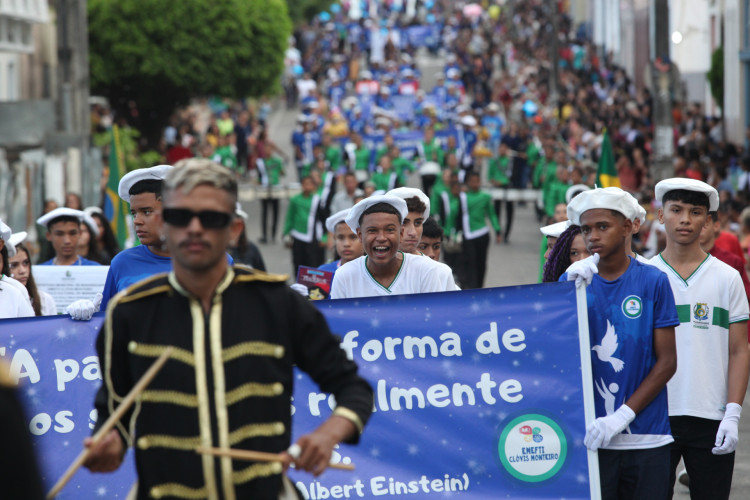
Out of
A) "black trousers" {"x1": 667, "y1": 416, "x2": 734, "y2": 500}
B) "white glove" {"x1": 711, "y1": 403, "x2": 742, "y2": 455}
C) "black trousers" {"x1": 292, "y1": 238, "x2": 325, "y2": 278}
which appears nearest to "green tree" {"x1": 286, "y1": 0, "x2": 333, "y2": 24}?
"black trousers" {"x1": 292, "y1": 238, "x2": 325, "y2": 278}

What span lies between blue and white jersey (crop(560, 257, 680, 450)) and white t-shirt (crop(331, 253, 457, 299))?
1.33 m

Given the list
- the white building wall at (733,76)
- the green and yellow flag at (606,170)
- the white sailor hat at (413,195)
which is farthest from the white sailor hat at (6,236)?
the white building wall at (733,76)

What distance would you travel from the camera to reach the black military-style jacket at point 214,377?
12.2 feet

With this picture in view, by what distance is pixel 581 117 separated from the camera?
119ft

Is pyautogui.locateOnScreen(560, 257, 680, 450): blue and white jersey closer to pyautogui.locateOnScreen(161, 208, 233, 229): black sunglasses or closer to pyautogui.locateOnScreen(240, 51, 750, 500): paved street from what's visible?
pyautogui.locateOnScreen(161, 208, 233, 229): black sunglasses

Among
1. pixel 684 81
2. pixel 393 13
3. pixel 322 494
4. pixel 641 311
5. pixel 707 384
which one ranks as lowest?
Answer: pixel 322 494

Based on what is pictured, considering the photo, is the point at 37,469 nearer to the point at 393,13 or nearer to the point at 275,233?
the point at 275,233

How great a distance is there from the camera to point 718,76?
2986 centimetres

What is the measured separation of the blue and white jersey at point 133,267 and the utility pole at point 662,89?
Answer: 14296 mm

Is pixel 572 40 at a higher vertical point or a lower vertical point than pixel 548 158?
higher

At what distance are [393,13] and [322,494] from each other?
65.8 meters

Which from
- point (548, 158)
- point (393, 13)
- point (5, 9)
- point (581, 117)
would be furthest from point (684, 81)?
point (393, 13)

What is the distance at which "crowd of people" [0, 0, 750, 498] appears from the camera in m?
5.75

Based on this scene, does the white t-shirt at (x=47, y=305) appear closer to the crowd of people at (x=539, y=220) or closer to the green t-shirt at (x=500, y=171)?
the crowd of people at (x=539, y=220)
